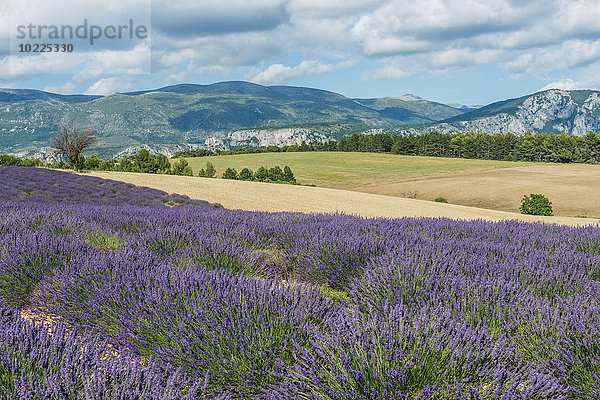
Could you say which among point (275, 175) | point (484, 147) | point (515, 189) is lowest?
point (515, 189)

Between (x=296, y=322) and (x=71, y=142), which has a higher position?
(x=71, y=142)

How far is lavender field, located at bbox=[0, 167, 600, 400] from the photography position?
5.92 feet

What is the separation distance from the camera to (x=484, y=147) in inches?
3989

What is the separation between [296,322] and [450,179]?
56010 millimetres

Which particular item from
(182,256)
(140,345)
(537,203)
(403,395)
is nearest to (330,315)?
(403,395)

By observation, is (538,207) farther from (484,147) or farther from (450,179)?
(484,147)

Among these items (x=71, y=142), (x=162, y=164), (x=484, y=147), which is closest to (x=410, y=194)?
(x=162, y=164)

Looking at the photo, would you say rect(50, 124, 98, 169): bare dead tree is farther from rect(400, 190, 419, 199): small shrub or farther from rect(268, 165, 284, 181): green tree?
rect(400, 190, 419, 199): small shrub

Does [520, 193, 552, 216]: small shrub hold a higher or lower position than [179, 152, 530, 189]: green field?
lower

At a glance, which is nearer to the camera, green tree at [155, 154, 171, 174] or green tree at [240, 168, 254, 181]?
green tree at [240, 168, 254, 181]

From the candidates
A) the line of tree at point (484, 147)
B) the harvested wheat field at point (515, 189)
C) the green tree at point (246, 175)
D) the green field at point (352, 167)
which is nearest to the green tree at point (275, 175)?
the green tree at point (246, 175)

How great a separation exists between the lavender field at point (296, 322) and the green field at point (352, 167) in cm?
4897

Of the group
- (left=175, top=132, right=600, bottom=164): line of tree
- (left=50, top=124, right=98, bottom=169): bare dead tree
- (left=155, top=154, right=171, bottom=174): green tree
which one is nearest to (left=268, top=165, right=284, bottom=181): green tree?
(left=155, top=154, right=171, bottom=174): green tree

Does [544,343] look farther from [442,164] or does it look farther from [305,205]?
[442,164]
